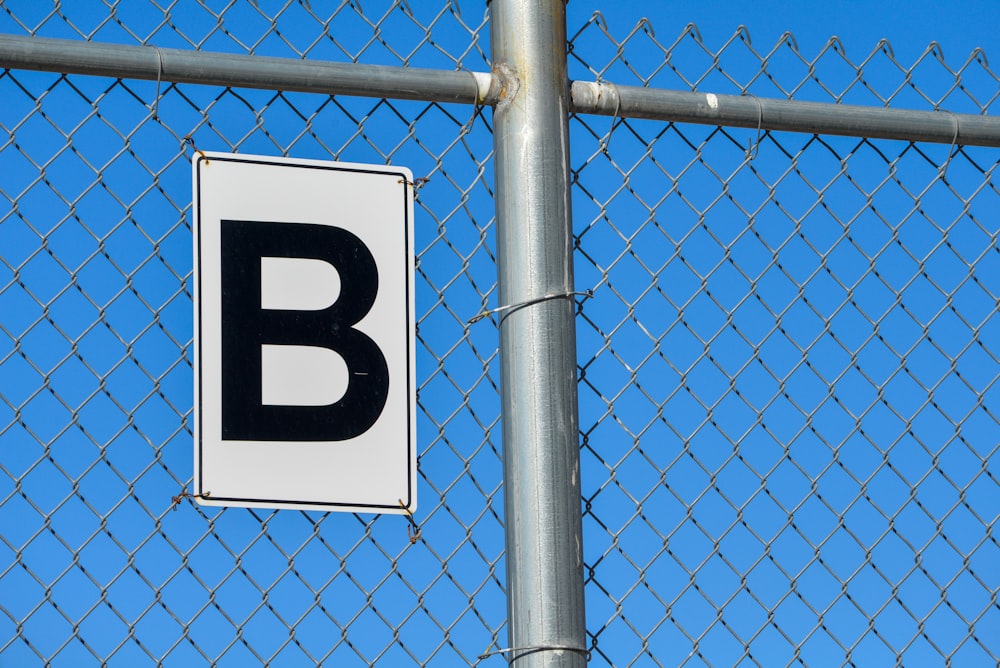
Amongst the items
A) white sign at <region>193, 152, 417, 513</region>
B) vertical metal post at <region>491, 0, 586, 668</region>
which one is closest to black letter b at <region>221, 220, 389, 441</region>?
white sign at <region>193, 152, 417, 513</region>

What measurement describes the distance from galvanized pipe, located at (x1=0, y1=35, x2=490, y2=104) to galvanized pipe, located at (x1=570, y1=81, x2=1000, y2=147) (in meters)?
0.27

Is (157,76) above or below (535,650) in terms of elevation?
above

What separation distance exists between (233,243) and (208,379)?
10.0 inches

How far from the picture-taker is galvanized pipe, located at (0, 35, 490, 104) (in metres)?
2.43

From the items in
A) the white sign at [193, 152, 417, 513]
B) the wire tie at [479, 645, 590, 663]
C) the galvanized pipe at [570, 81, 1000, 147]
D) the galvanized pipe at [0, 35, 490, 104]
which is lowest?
the wire tie at [479, 645, 590, 663]

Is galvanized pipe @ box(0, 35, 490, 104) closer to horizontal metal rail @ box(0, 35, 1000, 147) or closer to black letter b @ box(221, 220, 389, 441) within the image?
Result: horizontal metal rail @ box(0, 35, 1000, 147)

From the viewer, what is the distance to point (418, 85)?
2559 millimetres

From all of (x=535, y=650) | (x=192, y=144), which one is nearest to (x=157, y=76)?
(x=192, y=144)

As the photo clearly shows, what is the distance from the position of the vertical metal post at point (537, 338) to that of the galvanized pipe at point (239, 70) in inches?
4.1

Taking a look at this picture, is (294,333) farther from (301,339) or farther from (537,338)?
(537,338)

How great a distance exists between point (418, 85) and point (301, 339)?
1.83 feet

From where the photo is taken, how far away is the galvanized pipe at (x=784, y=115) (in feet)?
8.72

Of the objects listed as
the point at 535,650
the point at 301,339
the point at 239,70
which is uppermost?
the point at 239,70

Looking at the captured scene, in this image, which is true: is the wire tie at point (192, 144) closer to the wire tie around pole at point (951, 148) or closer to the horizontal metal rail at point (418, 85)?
the horizontal metal rail at point (418, 85)
